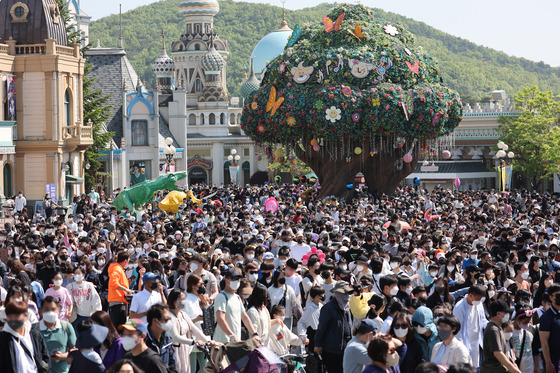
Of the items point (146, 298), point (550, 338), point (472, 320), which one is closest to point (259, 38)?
point (146, 298)

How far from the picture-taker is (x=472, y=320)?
37.6ft

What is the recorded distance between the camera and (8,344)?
945 centimetres

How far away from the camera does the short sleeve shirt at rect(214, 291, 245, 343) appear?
11234 mm

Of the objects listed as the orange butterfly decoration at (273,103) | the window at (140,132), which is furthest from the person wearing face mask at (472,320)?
the window at (140,132)

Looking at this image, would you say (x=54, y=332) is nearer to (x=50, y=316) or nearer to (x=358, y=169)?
(x=50, y=316)

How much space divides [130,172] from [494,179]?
2425 cm

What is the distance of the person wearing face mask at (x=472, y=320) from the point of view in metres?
11.4

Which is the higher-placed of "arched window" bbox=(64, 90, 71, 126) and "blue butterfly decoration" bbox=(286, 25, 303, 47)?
"blue butterfly decoration" bbox=(286, 25, 303, 47)

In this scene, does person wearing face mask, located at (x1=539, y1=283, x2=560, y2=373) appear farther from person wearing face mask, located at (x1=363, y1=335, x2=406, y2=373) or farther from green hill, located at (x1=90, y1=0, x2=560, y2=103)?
green hill, located at (x1=90, y1=0, x2=560, y2=103)

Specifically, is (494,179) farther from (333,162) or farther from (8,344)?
(8,344)

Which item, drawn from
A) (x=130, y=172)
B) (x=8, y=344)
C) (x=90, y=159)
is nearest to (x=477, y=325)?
(x=8, y=344)

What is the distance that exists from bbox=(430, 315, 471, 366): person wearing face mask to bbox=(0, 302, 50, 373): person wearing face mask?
383 centimetres

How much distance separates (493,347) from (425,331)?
0.70 metres

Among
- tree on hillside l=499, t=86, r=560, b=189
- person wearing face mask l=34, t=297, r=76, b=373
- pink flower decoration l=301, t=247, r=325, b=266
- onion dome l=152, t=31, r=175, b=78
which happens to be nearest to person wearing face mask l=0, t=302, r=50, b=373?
person wearing face mask l=34, t=297, r=76, b=373
